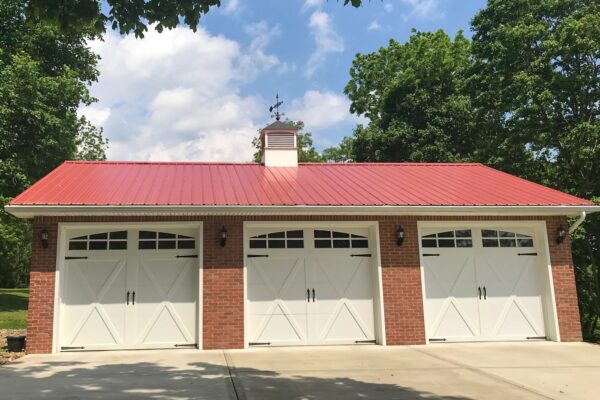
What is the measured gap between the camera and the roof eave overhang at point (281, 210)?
31.3ft

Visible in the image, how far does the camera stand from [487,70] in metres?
18.9

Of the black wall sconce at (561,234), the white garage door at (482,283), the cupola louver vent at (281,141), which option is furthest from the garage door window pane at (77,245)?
the black wall sconce at (561,234)

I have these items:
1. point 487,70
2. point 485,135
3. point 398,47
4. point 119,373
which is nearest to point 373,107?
point 398,47

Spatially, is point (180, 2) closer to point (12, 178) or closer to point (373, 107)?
point (12, 178)

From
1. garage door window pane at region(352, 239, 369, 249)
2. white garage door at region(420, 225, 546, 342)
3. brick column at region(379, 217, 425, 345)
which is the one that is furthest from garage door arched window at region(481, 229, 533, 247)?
garage door window pane at region(352, 239, 369, 249)

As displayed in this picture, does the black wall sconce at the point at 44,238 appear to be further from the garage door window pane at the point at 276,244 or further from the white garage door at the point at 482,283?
the white garage door at the point at 482,283

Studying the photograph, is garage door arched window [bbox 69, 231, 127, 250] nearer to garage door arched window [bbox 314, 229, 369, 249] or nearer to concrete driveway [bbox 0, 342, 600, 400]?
concrete driveway [bbox 0, 342, 600, 400]

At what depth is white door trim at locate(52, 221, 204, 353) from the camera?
384 inches

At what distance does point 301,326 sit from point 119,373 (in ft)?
13.2

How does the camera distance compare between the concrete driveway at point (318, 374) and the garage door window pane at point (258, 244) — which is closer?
the concrete driveway at point (318, 374)

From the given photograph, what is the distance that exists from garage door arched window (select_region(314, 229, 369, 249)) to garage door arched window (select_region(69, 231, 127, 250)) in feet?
13.1

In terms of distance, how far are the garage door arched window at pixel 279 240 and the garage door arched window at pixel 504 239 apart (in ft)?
13.4

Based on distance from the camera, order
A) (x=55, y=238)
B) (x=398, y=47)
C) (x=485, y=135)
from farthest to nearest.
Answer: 1. (x=398, y=47)
2. (x=485, y=135)
3. (x=55, y=238)

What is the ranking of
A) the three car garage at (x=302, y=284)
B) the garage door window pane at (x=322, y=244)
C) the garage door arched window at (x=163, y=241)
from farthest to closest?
1. the garage door window pane at (x=322, y=244)
2. the garage door arched window at (x=163, y=241)
3. the three car garage at (x=302, y=284)
